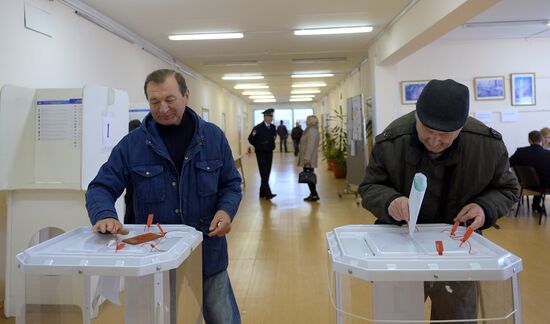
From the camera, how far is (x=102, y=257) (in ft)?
3.77

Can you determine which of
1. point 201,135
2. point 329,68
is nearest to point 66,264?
point 201,135

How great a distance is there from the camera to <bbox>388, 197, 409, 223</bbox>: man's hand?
1327 mm

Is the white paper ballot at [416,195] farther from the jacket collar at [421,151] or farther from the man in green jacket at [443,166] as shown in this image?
the jacket collar at [421,151]

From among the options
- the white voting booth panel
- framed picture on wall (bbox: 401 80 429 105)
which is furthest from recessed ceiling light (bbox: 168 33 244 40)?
the white voting booth panel

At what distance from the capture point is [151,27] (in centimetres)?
562

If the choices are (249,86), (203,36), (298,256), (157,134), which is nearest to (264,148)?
(203,36)

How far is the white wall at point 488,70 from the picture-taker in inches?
270

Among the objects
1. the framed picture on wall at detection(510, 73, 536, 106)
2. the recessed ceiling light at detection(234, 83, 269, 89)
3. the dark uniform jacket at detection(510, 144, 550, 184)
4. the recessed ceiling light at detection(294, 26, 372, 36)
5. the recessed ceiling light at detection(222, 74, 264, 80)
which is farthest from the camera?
the recessed ceiling light at detection(234, 83, 269, 89)

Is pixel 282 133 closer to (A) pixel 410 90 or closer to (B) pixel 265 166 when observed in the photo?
(A) pixel 410 90

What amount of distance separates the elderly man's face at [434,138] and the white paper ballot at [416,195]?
196 millimetres

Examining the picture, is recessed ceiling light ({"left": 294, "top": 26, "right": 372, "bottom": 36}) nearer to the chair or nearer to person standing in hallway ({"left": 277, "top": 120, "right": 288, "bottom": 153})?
the chair

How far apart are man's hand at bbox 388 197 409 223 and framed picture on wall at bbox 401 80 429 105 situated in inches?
244

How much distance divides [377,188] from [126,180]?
1017 millimetres

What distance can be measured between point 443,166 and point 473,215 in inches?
7.8
